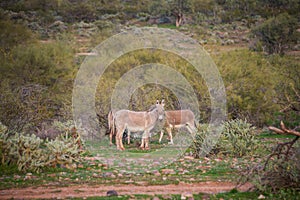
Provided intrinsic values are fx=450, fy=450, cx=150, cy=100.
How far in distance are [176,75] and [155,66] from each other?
247 centimetres

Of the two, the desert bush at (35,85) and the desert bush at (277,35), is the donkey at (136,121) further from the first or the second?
the desert bush at (277,35)

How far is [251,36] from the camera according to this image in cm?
6078

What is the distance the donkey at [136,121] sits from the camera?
17.9 metres

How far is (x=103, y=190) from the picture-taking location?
33.1 feet

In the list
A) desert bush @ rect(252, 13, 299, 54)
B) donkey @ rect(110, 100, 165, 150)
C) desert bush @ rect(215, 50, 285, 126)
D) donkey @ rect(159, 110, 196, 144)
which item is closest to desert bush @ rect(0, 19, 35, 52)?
desert bush @ rect(215, 50, 285, 126)

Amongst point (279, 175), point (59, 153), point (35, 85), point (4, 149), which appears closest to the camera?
point (279, 175)

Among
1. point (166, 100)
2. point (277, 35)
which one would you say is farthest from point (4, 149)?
point (277, 35)

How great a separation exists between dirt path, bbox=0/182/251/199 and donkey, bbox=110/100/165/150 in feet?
23.1

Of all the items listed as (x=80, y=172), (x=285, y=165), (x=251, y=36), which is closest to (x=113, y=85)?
(x=80, y=172)

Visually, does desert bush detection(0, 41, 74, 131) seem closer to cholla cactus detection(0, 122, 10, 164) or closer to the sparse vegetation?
the sparse vegetation

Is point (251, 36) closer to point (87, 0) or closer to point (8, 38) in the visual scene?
point (8, 38)

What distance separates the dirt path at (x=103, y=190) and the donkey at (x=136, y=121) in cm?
704

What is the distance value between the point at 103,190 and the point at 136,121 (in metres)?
8.34

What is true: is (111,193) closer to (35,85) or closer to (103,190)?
(103,190)
